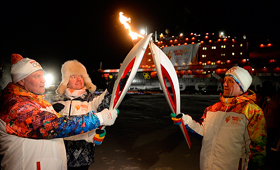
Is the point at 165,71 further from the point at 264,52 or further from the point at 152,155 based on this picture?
the point at 264,52

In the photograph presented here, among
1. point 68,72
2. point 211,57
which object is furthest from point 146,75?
point 68,72

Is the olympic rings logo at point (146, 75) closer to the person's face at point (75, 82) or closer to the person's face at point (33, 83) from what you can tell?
the person's face at point (75, 82)

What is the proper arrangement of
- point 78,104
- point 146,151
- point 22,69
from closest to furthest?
1. point 22,69
2. point 78,104
3. point 146,151

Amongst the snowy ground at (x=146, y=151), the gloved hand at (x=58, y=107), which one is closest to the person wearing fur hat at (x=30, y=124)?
the gloved hand at (x=58, y=107)

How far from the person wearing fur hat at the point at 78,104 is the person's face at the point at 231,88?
59.6 inches

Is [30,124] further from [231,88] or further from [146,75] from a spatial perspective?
[146,75]

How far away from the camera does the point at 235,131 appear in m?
1.70

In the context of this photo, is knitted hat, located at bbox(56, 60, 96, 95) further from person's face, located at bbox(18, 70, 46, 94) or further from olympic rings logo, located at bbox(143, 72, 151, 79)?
olympic rings logo, located at bbox(143, 72, 151, 79)

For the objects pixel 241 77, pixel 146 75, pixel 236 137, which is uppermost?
pixel 146 75

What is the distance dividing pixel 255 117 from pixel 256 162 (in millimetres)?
447

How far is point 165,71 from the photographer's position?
2.18 meters

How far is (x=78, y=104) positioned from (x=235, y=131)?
6.35 feet

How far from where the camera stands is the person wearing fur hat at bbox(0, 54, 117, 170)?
1.22 m

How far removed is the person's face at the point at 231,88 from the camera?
187cm
